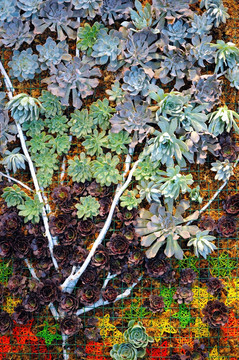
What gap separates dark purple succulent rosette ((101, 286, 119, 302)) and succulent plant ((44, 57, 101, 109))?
85 cm

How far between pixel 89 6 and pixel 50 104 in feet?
1.59

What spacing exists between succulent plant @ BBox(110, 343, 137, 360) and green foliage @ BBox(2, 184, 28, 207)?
2.68ft

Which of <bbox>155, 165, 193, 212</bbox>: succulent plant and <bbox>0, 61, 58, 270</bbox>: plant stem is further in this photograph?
<bbox>0, 61, 58, 270</bbox>: plant stem

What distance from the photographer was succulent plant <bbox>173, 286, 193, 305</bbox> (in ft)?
6.48

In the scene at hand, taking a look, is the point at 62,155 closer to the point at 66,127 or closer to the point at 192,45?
the point at 66,127

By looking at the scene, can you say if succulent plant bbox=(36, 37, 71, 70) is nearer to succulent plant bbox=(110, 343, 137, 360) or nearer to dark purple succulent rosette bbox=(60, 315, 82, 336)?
dark purple succulent rosette bbox=(60, 315, 82, 336)

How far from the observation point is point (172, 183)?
1.93 meters

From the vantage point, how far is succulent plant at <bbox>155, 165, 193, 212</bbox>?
192cm

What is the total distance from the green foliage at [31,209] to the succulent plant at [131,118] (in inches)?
19.4

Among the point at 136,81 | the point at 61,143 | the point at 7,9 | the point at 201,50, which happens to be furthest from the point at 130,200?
the point at 7,9

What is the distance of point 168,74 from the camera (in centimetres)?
203

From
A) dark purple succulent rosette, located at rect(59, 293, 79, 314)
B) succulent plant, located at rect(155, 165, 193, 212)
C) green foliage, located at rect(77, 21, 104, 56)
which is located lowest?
dark purple succulent rosette, located at rect(59, 293, 79, 314)

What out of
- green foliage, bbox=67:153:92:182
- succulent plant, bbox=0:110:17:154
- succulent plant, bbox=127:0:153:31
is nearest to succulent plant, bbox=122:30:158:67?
succulent plant, bbox=127:0:153:31

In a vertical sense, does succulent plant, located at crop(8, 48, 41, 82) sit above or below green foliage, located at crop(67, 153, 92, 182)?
above
